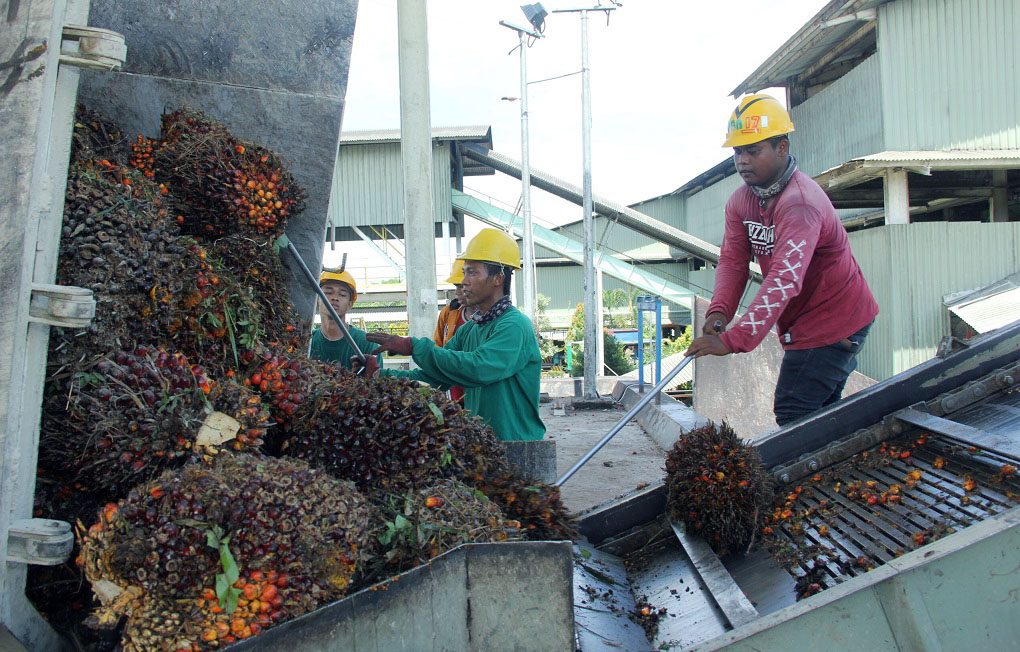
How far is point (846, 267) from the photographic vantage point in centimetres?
417

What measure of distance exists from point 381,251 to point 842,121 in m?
17.3

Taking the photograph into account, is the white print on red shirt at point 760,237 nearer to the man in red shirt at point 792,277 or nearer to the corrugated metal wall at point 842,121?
the man in red shirt at point 792,277

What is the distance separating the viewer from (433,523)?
2.18 m

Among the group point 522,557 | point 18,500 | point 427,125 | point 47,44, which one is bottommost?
point 522,557

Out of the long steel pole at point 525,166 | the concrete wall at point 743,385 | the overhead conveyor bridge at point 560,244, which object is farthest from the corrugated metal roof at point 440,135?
the concrete wall at point 743,385

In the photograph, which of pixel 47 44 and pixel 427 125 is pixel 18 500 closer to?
pixel 47 44

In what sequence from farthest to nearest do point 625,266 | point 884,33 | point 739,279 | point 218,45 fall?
1. point 625,266
2. point 884,33
3. point 739,279
4. point 218,45

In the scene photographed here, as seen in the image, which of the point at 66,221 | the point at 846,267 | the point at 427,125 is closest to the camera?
the point at 66,221

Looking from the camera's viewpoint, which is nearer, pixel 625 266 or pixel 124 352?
pixel 124 352

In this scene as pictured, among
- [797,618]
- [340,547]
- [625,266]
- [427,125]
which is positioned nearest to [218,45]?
[340,547]

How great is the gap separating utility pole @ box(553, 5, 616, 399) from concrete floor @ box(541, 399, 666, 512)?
2.91 m

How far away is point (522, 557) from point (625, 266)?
2772 centimetres

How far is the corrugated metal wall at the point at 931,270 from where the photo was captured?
46.9 feet

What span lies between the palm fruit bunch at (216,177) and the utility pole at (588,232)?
40.5ft
